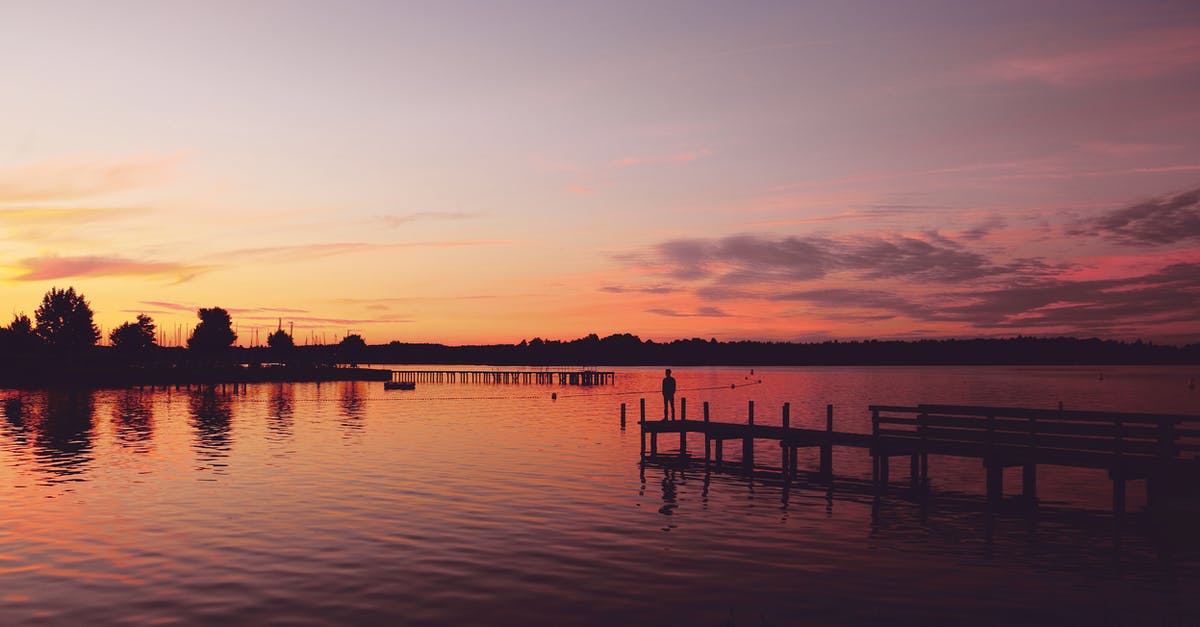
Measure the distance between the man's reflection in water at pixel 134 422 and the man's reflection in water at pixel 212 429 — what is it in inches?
103

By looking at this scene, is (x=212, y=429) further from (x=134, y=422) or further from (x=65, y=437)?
(x=134, y=422)

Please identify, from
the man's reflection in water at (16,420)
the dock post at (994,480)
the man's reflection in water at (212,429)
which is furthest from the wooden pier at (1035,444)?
the man's reflection in water at (16,420)

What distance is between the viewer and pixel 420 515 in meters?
24.8

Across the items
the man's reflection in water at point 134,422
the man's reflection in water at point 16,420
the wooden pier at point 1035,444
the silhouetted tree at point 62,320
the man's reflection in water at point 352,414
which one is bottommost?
the man's reflection in water at point 352,414

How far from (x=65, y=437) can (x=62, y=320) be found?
451 feet

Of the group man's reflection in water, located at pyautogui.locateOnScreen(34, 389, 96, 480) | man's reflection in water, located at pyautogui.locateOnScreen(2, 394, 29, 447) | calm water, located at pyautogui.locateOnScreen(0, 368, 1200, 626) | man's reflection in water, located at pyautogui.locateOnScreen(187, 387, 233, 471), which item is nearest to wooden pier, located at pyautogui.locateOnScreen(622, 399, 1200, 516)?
calm water, located at pyautogui.locateOnScreen(0, 368, 1200, 626)

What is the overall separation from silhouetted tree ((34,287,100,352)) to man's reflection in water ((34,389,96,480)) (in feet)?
303

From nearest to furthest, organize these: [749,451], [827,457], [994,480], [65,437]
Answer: [994,480]
[827,457]
[749,451]
[65,437]

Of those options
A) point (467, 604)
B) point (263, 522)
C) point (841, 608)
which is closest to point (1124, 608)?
point (841, 608)

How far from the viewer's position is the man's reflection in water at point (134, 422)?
45969mm

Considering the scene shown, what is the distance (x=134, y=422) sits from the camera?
198 feet

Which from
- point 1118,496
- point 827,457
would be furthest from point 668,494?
point 1118,496

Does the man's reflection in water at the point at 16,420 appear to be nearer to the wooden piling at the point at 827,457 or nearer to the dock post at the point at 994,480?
the wooden piling at the point at 827,457

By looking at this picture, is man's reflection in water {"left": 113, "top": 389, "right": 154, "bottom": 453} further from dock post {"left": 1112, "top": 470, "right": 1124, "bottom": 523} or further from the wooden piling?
dock post {"left": 1112, "top": 470, "right": 1124, "bottom": 523}
